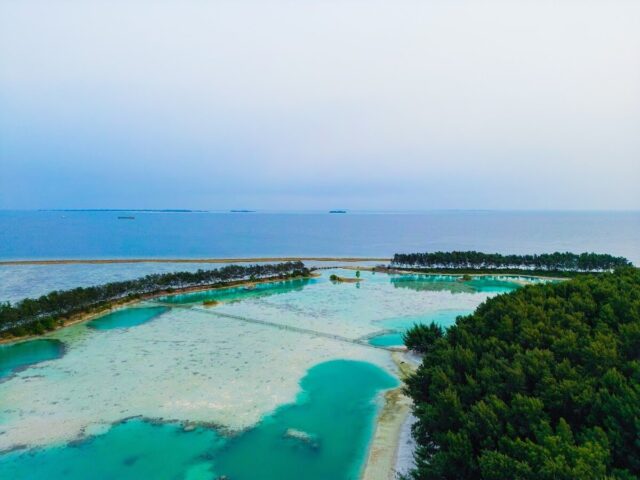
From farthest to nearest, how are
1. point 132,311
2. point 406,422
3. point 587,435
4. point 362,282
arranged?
point 362,282 < point 132,311 < point 406,422 < point 587,435

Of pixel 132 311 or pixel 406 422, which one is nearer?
pixel 406 422

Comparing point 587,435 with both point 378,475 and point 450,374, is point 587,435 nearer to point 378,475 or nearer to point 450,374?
point 450,374

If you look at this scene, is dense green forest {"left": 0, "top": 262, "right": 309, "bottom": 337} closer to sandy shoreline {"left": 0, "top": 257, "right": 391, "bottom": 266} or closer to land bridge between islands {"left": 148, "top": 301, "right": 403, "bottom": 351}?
land bridge between islands {"left": 148, "top": 301, "right": 403, "bottom": 351}

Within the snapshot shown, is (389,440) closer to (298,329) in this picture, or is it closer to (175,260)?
(298,329)

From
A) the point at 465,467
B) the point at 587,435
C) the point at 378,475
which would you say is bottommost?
the point at 378,475

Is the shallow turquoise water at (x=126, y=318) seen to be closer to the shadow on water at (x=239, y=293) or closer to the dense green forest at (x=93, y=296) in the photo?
the dense green forest at (x=93, y=296)

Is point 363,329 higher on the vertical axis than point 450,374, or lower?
lower

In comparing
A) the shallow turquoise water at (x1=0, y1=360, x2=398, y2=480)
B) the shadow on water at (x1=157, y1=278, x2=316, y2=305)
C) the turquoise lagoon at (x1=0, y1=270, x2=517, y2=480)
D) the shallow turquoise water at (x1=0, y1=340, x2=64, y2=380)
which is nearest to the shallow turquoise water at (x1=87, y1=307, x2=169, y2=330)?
the turquoise lagoon at (x1=0, y1=270, x2=517, y2=480)

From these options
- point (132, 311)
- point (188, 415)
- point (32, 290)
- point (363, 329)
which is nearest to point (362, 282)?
point (363, 329)
